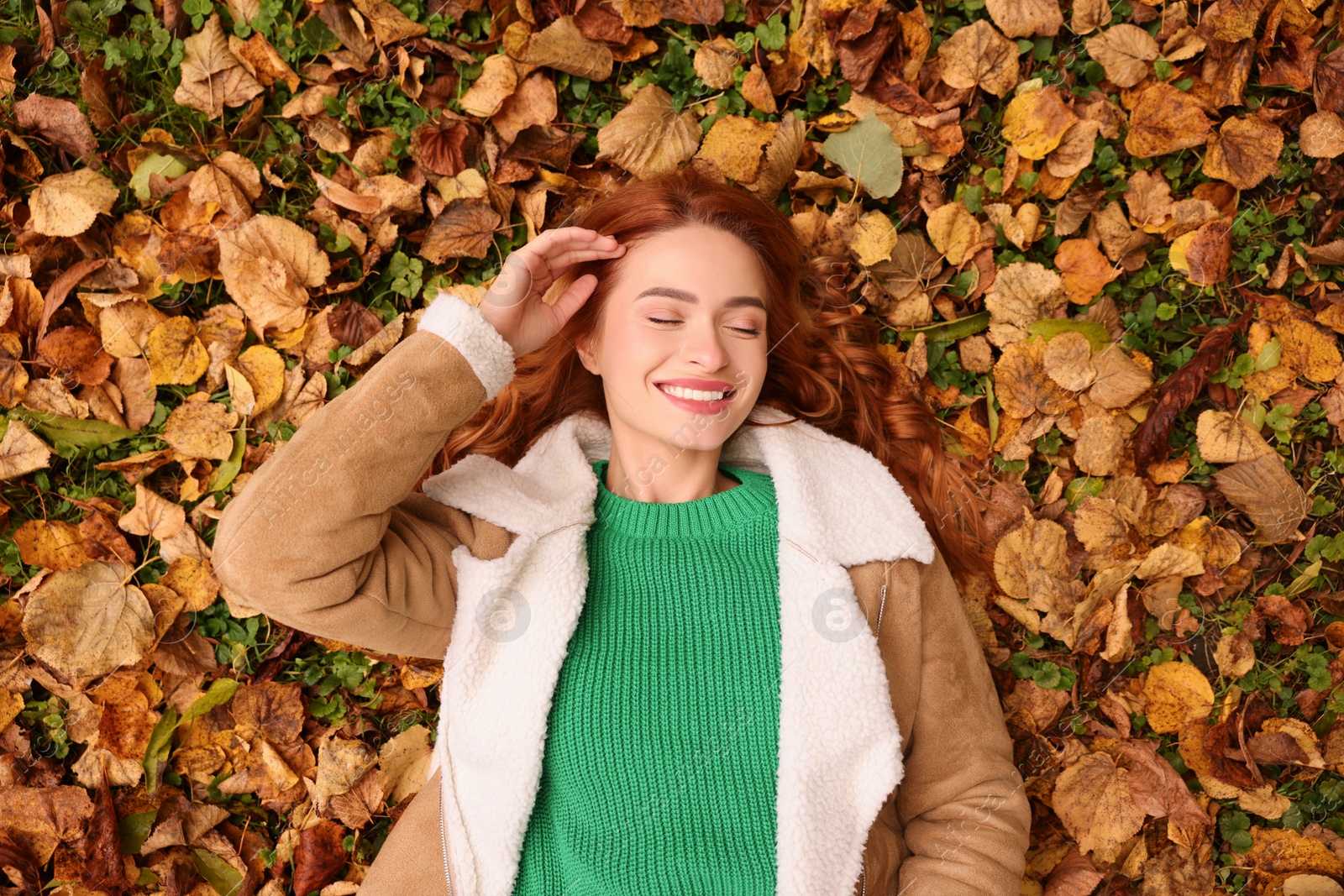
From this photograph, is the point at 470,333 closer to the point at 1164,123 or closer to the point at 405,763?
the point at 405,763

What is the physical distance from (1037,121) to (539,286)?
1.30 m

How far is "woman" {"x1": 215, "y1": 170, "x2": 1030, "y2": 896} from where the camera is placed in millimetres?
1686

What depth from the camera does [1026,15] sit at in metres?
2.20

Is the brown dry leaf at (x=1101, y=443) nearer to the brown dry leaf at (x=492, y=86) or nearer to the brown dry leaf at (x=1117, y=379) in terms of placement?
the brown dry leaf at (x=1117, y=379)

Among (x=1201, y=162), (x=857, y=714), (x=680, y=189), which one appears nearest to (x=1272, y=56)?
(x=1201, y=162)

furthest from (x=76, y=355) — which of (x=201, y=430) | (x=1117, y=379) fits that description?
(x=1117, y=379)

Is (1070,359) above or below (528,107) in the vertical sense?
below

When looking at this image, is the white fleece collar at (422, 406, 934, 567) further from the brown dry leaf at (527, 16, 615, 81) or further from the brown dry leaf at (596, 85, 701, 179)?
the brown dry leaf at (527, 16, 615, 81)

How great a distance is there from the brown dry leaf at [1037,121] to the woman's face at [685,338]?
0.83 meters

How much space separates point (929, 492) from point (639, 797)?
1.02 m

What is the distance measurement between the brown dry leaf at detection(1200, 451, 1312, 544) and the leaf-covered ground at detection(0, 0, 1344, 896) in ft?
0.03

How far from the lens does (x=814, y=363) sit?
2.25 metres

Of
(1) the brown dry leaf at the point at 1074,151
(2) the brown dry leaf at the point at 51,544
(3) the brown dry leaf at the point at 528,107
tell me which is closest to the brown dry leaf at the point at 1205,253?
(1) the brown dry leaf at the point at 1074,151

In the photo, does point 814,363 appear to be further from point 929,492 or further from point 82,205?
point 82,205
